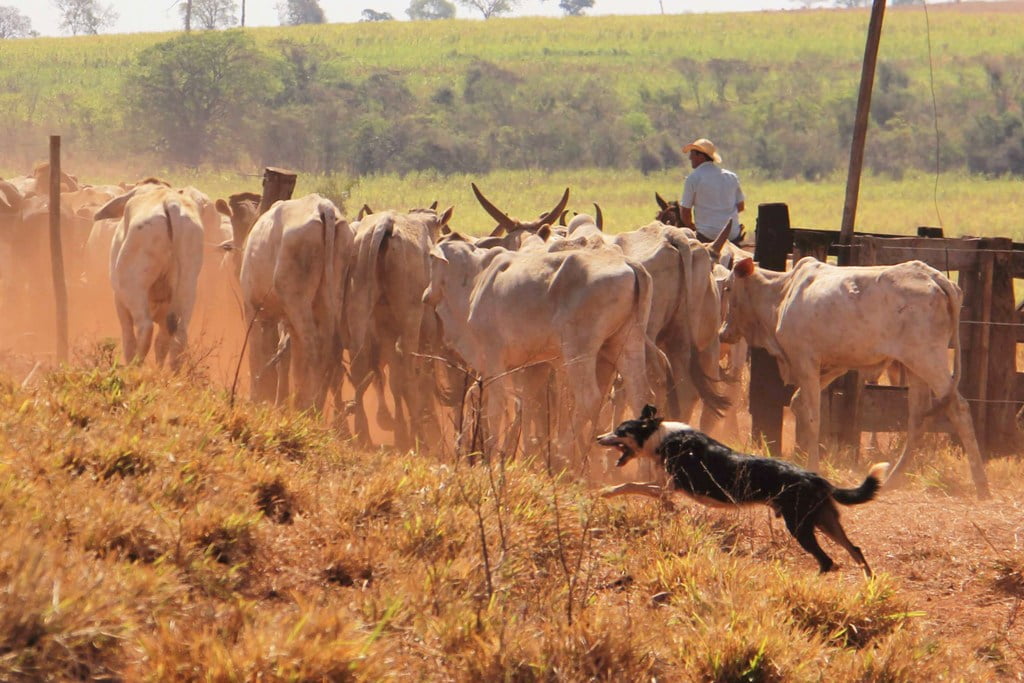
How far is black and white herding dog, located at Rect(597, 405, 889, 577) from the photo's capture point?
Result: 20.6ft

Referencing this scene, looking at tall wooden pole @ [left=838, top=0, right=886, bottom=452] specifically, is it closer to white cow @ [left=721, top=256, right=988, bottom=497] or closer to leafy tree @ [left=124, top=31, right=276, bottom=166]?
white cow @ [left=721, top=256, right=988, bottom=497]

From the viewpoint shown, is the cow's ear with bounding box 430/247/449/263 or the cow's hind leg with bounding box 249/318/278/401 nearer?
the cow's ear with bounding box 430/247/449/263

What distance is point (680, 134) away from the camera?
2266 inches

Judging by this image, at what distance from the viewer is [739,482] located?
641 centimetres

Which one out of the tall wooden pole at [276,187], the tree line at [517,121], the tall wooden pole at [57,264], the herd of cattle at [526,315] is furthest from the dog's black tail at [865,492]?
the tree line at [517,121]

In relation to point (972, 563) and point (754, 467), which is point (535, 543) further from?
point (972, 563)

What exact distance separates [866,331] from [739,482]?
3.45 m

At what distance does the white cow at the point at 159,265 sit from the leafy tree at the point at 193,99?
142ft

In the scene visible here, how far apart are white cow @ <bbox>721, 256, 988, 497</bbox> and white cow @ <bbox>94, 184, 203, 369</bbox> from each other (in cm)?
437

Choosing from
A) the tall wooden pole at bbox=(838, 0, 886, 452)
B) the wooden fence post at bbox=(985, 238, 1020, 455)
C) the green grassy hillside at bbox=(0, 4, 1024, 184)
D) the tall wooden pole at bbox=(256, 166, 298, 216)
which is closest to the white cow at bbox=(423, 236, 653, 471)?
the tall wooden pole at bbox=(838, 0, 886, 452)

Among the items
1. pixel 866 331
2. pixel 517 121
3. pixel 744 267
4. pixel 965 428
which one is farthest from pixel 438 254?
pixel 517 121

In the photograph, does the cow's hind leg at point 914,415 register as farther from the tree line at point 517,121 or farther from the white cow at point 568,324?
the tree line at point 517,121

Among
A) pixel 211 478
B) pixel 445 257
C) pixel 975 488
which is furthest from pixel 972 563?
pixel 445 257

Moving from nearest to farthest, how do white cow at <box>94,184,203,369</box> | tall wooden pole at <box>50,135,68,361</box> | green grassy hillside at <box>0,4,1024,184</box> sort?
white cow at <box>94,184,203,369</box> < tall wooden pole at <box>50,135,68,361</box> < green grassy hillside at <box>0,4,1024,184</box>
